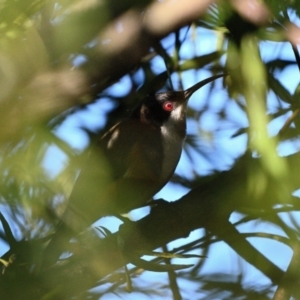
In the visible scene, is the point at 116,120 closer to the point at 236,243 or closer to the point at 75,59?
the point at 75,59

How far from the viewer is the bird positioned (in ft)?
2.04

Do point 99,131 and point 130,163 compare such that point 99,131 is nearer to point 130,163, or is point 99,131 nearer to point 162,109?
point 130,163

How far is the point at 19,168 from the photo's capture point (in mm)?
563

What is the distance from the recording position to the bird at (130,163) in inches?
24.5

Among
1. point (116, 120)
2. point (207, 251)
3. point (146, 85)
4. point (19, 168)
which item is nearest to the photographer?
point (19, 168)

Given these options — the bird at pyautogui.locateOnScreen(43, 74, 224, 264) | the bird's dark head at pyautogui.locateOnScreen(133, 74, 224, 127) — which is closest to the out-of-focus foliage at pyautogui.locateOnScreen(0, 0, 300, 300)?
the bird at pyautogui.locateOnScreen(43, 74, 224, 264)

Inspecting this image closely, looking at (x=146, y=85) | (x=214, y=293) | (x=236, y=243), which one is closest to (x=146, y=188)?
(x=146, y=85)

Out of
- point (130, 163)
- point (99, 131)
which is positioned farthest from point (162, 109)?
point (99, 131)

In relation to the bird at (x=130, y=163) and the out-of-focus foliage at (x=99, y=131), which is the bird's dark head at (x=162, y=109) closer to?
the bird at (x=130, y=163)

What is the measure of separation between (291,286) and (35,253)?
27 cm

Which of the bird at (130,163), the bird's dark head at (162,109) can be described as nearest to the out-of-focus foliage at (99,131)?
the bird at (130,163)

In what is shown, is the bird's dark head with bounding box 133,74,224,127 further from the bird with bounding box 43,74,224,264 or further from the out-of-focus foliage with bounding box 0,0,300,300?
the out-of-focus foliage with bounding box 0,0,300,300

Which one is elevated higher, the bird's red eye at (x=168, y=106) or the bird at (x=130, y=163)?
the bird's red eye at (x=168, y=106)

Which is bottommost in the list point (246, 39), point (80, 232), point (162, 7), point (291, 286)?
point (291, 286)
